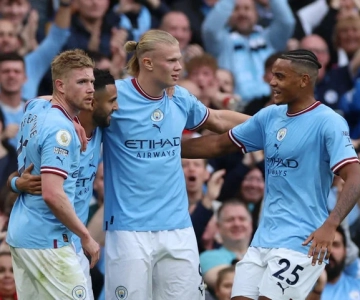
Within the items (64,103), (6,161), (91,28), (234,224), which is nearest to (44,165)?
(64,103)

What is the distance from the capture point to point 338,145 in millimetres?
8867

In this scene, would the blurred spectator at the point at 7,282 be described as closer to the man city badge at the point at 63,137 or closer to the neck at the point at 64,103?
the neck at the point at 64,103

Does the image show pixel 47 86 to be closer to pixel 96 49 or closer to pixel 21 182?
pixel 96 49

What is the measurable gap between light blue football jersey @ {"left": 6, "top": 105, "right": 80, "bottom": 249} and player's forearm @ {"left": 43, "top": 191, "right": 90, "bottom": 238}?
16 cm

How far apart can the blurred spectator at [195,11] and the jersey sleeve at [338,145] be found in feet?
22.4

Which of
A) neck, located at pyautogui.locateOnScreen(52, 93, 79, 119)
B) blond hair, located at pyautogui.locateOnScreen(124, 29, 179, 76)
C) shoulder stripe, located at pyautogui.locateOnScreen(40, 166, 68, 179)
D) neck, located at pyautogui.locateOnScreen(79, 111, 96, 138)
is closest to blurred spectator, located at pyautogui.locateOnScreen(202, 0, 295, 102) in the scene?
blond hair, located at pyautogui.locateOnScreen(124, 29, 179, 76)

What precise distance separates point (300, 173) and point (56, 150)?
187 cm

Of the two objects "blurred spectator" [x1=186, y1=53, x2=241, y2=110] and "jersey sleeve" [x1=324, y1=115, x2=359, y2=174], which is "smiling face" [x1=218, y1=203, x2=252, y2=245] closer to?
"blurred spectator" [x1=186, y1=53, x2=241, y2=110]

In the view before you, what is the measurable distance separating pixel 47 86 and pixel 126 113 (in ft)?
15.5

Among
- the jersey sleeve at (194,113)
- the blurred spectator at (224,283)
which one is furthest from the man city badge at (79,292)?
the blurred spectator at (224,283)

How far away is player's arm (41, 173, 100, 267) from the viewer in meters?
8.33

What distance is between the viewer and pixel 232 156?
13.5 metres

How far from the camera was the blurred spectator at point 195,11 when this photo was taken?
15.7 metres

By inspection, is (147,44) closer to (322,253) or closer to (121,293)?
(121,293)
